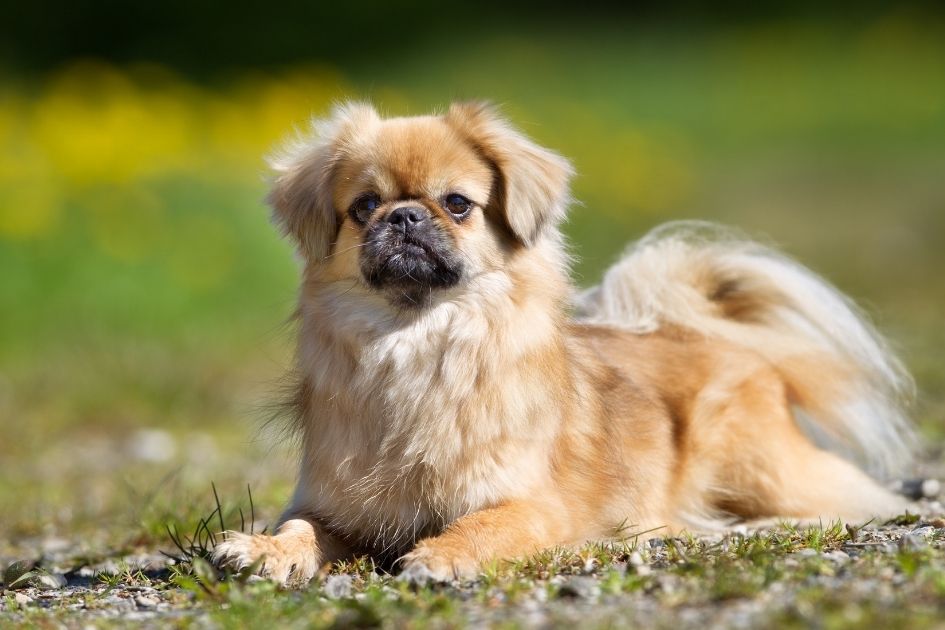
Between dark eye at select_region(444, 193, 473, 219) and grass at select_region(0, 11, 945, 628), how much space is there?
3.68 feet

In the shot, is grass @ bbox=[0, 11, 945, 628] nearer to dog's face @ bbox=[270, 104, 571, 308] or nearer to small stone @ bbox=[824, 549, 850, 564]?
small stone @ bbox=[824, 549, 850, 564]

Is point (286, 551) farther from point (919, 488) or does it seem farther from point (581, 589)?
point (919, 488)

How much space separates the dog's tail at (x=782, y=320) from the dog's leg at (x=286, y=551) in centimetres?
171

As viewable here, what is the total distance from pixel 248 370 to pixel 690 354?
391 centimetres

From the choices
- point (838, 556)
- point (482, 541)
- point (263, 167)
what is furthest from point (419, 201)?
point (263, 167)

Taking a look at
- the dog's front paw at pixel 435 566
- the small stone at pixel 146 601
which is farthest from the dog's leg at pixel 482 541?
the small stone at pixel 146 601

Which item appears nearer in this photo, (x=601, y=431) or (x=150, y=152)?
(x=601, y=431)

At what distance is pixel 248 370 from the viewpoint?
26.5ft

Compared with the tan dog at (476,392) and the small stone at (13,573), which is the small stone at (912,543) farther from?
the small stone at (13,573)

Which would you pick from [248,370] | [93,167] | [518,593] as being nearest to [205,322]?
[248,370]

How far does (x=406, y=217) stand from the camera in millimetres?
3936

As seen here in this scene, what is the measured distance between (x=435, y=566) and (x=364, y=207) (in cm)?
124

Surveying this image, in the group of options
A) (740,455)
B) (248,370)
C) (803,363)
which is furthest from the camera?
(248,370)

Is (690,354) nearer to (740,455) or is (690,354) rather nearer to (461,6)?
(740,455)
